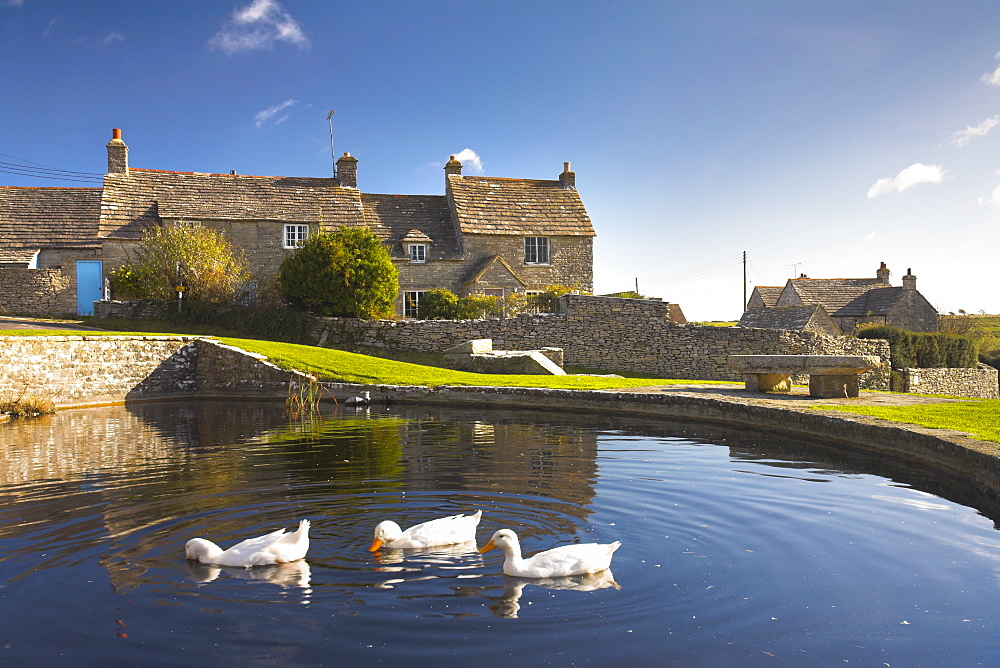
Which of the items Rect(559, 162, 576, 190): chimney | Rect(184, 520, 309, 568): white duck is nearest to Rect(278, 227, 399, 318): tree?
Rect(559, 162, 576, 190): chimney

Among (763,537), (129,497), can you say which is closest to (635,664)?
(763,537)

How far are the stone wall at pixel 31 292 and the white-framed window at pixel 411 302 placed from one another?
16572 millimetres

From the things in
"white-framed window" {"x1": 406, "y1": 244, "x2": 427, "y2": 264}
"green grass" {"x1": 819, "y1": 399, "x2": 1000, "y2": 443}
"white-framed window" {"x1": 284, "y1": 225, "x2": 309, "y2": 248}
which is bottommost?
"green grass" {"x1": 819, "y1": 399, "x2": 1000, "y2": 443}

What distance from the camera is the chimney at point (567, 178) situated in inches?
1724

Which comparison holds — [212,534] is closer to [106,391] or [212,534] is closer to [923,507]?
[923,507]

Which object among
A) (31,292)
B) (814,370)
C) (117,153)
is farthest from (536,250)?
(31,292)

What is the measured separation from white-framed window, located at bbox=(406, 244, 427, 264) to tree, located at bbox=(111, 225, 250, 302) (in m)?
8.72

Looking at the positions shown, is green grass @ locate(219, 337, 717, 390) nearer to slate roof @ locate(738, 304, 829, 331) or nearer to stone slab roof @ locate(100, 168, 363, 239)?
stone slab roof @ locate(100, 168, 363, 239)

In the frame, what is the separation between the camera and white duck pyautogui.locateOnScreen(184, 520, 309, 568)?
20.2 ft

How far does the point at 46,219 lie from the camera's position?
38250 millimetres

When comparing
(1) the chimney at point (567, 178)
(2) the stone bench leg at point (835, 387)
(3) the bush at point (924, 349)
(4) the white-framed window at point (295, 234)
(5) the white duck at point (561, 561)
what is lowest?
(5) the white duck at point (561, 561)

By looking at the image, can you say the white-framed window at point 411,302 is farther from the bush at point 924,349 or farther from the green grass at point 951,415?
the green grass at point 951,415

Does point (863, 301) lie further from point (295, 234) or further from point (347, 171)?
point (295, 234)

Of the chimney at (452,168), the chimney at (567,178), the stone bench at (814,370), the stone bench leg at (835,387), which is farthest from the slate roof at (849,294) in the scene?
the stone bench leg at (835,387)
